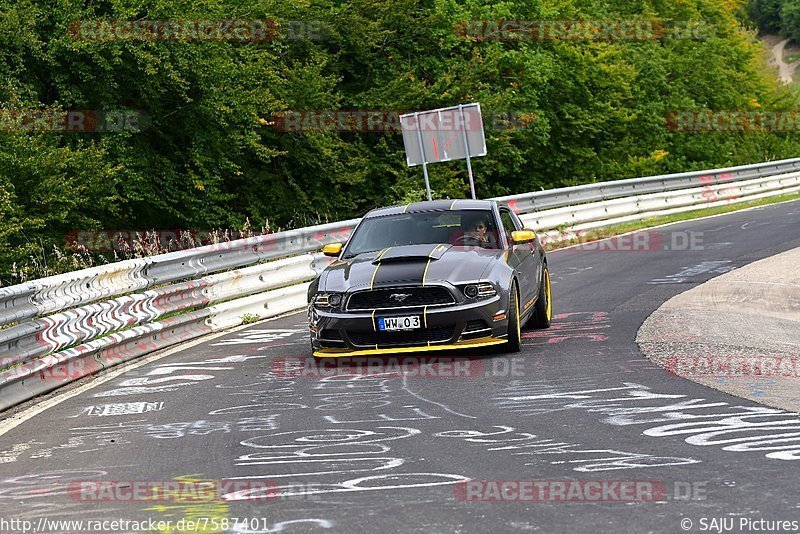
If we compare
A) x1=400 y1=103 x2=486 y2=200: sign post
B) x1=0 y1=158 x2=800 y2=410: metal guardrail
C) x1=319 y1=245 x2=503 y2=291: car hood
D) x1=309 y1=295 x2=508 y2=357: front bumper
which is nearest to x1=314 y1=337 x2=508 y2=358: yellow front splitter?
x1=309 y1=295 x2=508 y2=357: front bumper

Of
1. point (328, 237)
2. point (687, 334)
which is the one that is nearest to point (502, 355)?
point (687, 334)

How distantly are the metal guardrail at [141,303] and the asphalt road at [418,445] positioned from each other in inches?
19.3

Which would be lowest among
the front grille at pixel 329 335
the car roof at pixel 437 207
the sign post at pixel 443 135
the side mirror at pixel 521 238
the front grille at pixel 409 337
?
the front grille at pixel 409 337

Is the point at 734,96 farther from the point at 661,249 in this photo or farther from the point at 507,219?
the point at 507,219

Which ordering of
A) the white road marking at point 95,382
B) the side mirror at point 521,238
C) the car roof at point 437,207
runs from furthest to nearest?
the car roof at point 437,207 → the side mirror at point 521,238 → the white road marking at point 95,382

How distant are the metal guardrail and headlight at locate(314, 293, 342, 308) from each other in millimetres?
2285

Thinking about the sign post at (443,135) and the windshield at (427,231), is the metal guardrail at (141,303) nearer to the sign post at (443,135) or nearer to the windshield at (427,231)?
the windshield at (427,231)

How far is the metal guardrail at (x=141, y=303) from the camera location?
1079cm

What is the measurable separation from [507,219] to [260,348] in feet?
9.86

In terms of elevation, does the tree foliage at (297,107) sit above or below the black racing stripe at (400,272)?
above

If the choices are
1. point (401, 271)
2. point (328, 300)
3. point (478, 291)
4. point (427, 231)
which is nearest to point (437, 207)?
point (427, 231)

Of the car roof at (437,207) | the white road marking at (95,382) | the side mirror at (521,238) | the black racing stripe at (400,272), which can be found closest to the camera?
the white road marking at (95,382)

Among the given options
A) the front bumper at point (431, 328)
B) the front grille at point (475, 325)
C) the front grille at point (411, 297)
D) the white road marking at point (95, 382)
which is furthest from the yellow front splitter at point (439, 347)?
the white road marking at point (95, 382)

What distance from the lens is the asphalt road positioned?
19.2 ft
